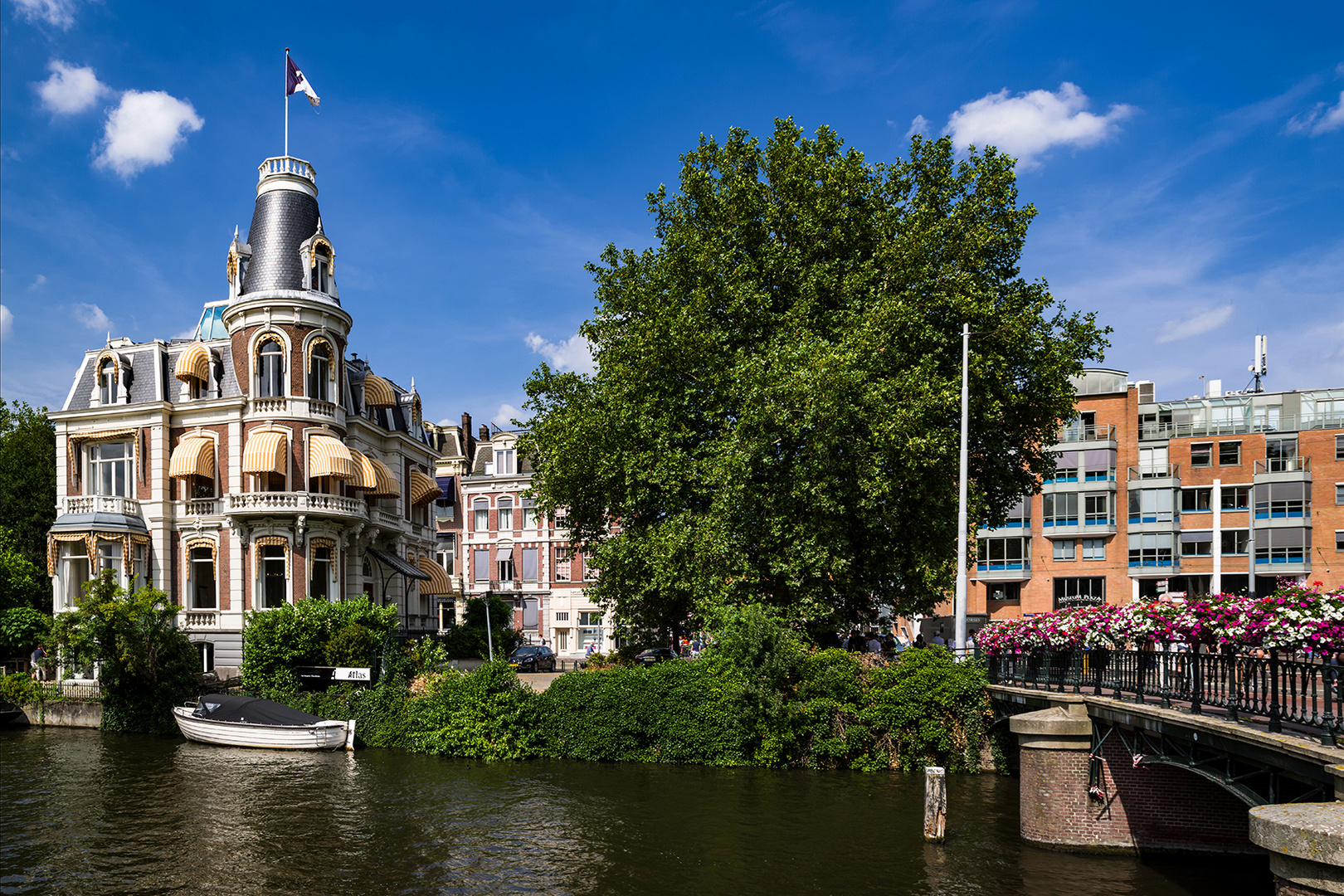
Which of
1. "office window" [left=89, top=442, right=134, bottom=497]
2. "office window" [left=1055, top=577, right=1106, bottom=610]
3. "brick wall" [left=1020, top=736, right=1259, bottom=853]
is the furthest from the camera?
"office window" [left=1055, top=577, right=1106, bottom=610]

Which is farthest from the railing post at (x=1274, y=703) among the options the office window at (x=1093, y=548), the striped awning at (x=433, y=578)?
the office window at (x=1093, y=548)

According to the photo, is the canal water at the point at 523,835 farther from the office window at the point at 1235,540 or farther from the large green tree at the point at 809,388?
the office window at the point at 1235,540

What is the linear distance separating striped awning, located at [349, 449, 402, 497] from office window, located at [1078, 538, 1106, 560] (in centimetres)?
4296

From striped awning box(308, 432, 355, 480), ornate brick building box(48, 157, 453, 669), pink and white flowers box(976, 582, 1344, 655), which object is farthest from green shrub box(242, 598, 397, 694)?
pink and white flowers box(976, 582, 1344, 655)

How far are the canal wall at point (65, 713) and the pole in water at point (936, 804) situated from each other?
31672 millimetres

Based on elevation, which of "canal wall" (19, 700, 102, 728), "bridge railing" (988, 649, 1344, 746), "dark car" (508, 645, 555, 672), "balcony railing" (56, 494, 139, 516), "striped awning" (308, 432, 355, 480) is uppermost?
"striped awning" (308, 432, 355, 480)

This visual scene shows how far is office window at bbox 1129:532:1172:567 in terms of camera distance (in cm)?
5797

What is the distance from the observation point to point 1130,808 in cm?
1805

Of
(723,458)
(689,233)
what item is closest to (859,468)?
(723,458)

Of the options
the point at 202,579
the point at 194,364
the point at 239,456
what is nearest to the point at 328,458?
the point at 239,456

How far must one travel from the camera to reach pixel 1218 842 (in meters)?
17.6

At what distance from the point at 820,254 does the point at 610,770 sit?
17.6m

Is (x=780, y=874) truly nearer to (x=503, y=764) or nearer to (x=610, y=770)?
(x=610, y=770)

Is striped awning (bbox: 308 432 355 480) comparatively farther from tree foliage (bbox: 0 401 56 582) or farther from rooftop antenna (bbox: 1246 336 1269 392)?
rooftop antenna (bbox: 1246 336 1269 392)
